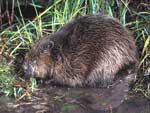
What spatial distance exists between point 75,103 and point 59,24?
1.34 metres

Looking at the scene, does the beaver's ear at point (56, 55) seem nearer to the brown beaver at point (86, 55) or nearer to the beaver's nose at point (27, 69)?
the brown beaver at point (86, 55)

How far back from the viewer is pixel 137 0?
7.15m

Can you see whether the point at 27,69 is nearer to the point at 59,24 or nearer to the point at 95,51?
the point at 95,51

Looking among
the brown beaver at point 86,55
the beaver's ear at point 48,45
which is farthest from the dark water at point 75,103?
the beaver's ear at point 48,45

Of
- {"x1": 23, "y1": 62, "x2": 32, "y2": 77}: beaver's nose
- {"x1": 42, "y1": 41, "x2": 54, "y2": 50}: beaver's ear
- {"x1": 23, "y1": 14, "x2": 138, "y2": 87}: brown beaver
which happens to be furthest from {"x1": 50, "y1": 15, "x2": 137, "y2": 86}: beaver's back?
{"x1": 23, "y1": 62, "x2": 32, "y2": 77}: beaver's nose

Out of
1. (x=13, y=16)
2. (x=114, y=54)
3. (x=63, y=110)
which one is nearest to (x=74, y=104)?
(x=63, y=110)

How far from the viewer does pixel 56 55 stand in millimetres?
5922

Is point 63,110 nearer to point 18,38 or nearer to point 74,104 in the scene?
point 74,104

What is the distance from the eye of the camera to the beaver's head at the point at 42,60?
5.91m

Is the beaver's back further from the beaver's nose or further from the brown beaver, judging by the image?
the beaver's nose

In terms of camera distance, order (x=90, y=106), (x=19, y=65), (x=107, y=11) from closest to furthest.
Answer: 1. (x=90, y=106)
2. (x=19, y=65)
3. (x=107, y=11)

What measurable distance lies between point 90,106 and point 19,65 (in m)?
1.20

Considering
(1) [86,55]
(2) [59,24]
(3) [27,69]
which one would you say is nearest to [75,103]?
(1) [86,55]

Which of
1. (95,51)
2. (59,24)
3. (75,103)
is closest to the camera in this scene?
(75,103)
